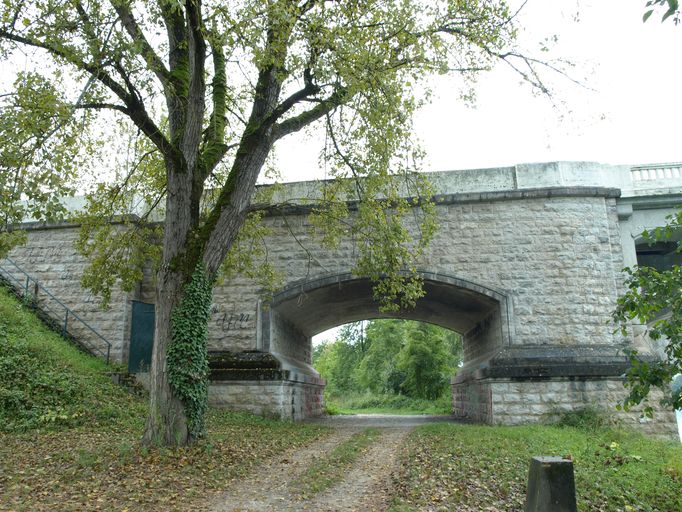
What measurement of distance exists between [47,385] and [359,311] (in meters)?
9.74

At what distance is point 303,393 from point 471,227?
20.7 ft

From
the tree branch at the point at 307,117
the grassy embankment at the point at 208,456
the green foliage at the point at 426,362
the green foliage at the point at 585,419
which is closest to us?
the grassy embankment at the point at 208,456

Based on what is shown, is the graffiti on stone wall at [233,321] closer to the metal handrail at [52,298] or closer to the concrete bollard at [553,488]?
the metal handrail at [52,298]

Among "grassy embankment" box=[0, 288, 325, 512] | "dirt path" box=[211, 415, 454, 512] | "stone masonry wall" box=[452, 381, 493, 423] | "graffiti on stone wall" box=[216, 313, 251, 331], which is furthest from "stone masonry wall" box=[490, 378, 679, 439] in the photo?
"graffiti on stone wall" box=[216, 313, 251, 331]

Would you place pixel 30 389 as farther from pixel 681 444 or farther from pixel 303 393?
pixel 681 444

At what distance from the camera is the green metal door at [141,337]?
12836mm

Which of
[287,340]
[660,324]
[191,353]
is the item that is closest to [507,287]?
[287,340]

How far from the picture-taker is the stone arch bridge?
11.8 m

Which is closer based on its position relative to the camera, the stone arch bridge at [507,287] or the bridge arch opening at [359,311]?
the stone arch bridge at [507,287]

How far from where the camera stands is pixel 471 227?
12891 millimetres

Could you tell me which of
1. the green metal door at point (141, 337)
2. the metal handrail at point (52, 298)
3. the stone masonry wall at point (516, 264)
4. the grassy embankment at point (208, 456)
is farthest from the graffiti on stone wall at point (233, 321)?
the metal handrail at point (52, 298)

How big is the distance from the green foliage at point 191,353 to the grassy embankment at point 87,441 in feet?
1.64

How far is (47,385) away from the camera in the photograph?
10.1 m

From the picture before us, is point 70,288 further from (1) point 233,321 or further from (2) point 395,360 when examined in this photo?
(2) point 395,360
